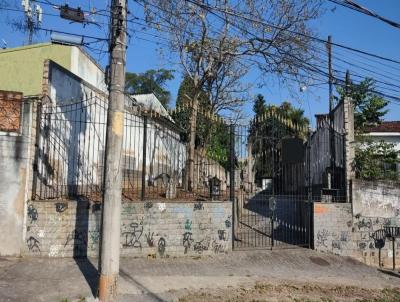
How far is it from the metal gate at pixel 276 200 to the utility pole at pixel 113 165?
503 cm

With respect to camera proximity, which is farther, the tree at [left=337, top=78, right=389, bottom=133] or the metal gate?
the tree at [left=337, top=78, right=389, bottom=133]

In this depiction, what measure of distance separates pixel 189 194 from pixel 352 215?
4917 millimetres

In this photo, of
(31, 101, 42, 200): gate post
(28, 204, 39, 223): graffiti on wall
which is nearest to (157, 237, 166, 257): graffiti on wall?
(28, 204, 39, 223): graffiti on wall

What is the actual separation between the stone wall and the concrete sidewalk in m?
0.30

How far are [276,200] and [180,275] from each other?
15.8 ft

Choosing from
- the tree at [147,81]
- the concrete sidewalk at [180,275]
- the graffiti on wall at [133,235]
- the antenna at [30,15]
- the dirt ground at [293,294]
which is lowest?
the dirt ground at [293,294]

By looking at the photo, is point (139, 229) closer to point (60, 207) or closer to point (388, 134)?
point (60, 207)

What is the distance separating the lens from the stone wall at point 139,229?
967cm

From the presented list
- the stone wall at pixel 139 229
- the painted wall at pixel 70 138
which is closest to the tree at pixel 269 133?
the stone wall at pixel 139 229

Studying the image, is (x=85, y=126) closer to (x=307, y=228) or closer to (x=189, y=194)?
(x=189, y=194)

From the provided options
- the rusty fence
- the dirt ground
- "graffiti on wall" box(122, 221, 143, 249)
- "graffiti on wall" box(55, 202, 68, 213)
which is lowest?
the dirt ground

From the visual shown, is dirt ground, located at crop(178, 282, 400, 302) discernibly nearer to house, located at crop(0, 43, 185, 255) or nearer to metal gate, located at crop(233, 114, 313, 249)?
metal gate, located at crop(233, 114, 313, 249)

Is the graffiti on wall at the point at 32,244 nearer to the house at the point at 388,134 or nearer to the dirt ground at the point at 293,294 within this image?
the dirt ground at the point at 293,294

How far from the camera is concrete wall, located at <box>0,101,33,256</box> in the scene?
373 inches
